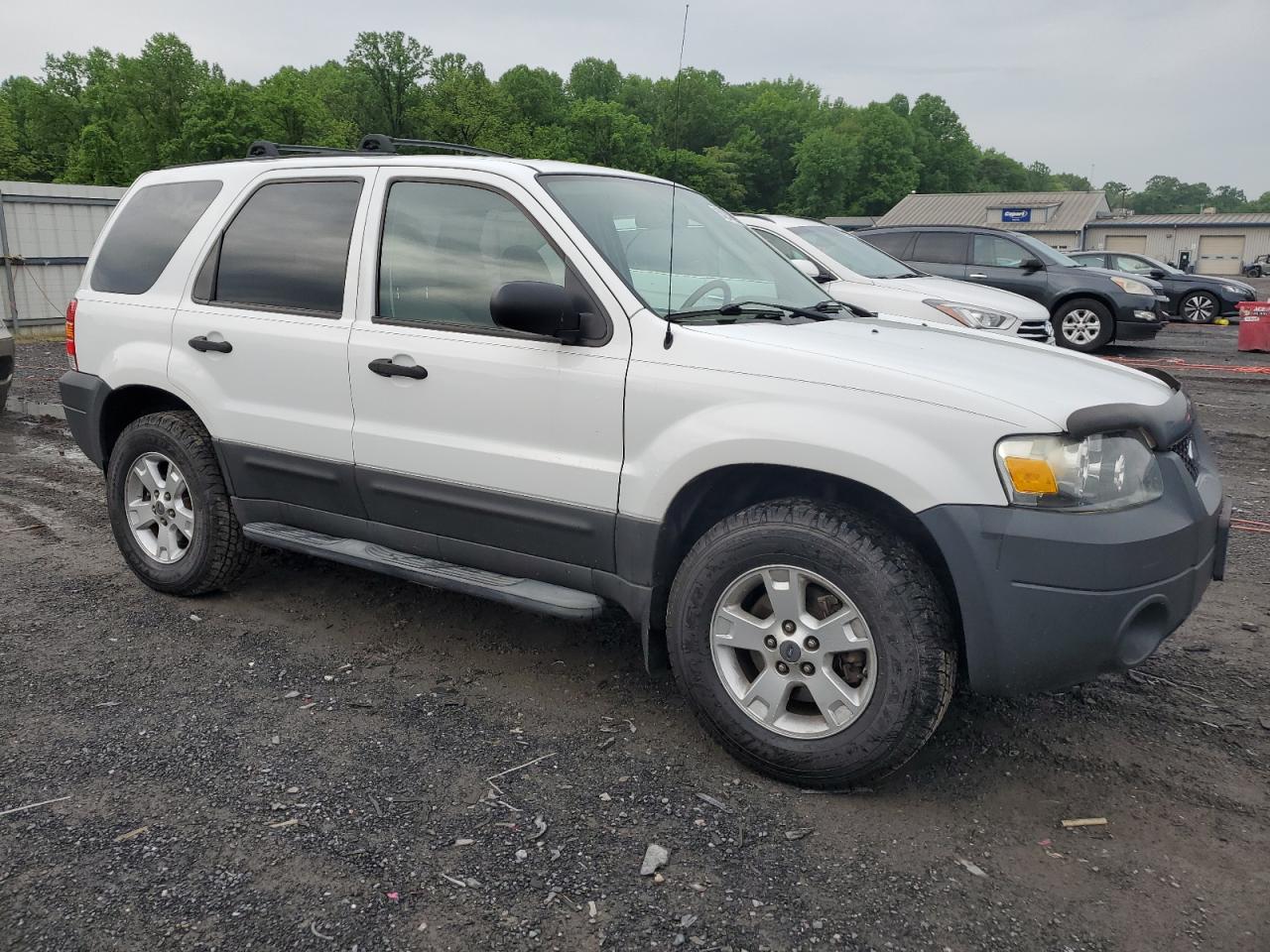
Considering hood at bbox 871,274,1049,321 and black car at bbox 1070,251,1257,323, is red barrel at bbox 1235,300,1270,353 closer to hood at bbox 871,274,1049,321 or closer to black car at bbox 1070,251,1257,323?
black car at bbox 1070,251,1257,323

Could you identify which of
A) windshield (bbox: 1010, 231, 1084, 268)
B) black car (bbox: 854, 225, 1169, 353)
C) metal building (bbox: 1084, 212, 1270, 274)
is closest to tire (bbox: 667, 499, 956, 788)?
Answer: black car (bbox: 854, 225, 1169, 353)

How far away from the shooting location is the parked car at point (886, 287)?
8523 millimetres

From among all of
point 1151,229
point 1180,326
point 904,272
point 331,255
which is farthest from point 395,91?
point 331,255

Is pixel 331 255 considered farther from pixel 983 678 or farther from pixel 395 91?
pixel 395 91

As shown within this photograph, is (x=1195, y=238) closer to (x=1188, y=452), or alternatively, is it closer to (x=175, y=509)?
(x=1188, y=452)

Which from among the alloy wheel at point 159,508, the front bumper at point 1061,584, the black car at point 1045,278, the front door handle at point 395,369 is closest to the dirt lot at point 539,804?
the alloy wheel at point 159,508

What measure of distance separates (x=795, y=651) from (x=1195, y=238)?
277ft

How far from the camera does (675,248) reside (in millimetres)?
4000

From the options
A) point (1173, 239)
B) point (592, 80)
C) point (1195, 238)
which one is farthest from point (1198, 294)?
point (592, 80)

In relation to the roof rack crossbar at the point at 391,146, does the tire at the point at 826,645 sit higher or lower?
lower

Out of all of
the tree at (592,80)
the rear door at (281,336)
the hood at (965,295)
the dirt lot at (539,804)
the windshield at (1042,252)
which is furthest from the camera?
the tree at (592,80)

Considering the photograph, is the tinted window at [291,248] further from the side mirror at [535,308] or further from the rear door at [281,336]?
the side mirror at [535,308]

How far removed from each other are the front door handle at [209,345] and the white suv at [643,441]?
1 centimetres

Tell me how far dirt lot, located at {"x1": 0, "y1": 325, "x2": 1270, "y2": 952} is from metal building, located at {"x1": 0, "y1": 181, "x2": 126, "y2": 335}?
571 inches
